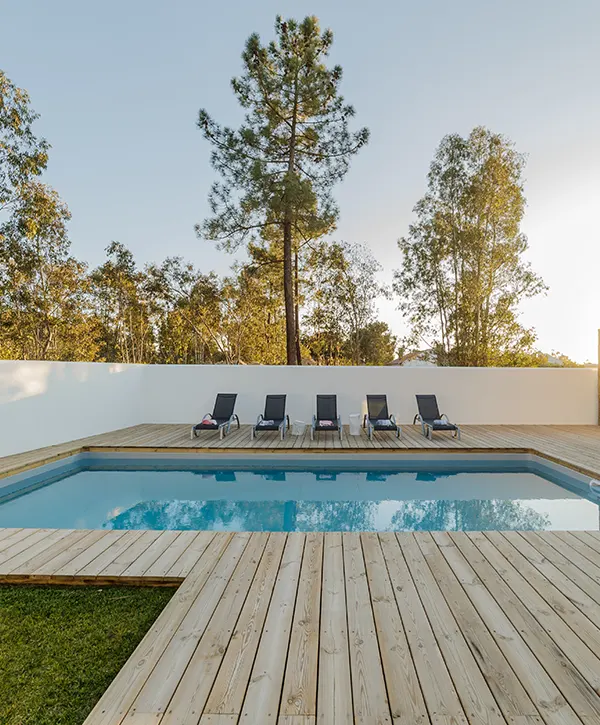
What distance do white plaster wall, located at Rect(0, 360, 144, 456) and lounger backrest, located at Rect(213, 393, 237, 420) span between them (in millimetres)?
1969

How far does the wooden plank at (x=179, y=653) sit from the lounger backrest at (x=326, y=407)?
16.2 feet

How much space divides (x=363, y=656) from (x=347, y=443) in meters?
4.90

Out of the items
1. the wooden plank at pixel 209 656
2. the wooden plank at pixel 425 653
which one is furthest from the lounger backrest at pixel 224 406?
the wooden plank at pixel 425 653

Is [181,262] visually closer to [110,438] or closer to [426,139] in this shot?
[426,139]

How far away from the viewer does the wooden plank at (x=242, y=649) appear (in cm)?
154

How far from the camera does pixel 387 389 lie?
8.55 metres

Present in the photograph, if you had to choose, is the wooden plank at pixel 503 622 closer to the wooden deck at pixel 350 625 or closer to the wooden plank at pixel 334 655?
the wooden deck at pixel 350 625

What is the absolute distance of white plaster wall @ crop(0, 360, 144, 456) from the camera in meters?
5.88

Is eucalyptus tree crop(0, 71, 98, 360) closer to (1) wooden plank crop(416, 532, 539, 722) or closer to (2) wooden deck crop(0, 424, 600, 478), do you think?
(2) wooden deck crop(0, 424, 600, 478)

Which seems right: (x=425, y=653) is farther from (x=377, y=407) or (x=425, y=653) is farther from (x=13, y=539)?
(x=377, y=407)

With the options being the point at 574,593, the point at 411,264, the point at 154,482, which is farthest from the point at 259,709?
the point at 411,264

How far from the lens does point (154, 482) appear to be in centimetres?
570

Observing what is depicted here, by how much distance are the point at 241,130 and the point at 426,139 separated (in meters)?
5.35

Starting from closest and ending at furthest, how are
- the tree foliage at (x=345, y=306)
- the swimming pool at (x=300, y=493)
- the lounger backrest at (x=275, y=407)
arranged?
the swimming pool at (x=300, y=493) → the lounger backrest at (x=275, y=407) → the tree foliage at (x=345, y=306)
